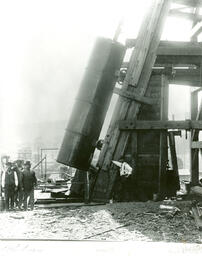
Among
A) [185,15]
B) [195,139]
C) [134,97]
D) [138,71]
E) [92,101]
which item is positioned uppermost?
[185,15]

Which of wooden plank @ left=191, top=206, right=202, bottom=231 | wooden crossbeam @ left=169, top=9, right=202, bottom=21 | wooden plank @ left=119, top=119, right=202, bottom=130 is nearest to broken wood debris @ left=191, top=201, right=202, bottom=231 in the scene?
wooden plank @ left=191, top=206, right=202, bottom=231

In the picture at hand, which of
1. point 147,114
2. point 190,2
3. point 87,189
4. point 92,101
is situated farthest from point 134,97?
point 190,2

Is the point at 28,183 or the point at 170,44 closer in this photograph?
the point at 28,183

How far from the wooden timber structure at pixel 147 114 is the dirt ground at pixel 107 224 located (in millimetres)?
1348

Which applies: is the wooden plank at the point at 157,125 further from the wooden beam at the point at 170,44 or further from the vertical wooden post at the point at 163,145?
the wooden beam at the point at 170,44

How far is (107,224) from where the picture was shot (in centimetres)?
705

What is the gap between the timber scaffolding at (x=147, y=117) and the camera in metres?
9.80

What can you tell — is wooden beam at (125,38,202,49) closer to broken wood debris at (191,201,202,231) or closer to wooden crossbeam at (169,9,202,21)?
wooden crossbeam at (169,9,202,21)

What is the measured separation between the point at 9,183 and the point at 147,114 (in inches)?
168

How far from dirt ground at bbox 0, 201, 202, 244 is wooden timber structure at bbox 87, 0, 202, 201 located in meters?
1.35

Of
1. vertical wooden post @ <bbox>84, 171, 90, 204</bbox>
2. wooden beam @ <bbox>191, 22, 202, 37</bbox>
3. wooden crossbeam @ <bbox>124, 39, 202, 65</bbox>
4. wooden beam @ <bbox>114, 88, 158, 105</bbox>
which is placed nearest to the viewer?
vertical wooden post @ <bbox>84, 171, 90, 204</bbox>

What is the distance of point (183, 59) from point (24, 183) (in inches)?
219

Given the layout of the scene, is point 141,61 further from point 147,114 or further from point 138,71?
point 147,114

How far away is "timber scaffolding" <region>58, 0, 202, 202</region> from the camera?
386 inches
